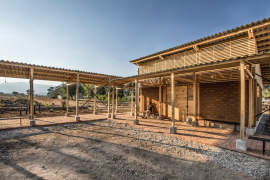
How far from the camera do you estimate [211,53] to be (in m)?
8.65

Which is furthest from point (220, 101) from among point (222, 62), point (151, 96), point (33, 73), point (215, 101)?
point (33, 73)

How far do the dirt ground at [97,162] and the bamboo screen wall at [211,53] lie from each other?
23.2 ft

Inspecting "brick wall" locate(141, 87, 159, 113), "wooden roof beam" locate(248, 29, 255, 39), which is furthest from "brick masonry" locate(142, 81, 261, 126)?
"wooden roof beam" locate(248, 29, 255, 39)

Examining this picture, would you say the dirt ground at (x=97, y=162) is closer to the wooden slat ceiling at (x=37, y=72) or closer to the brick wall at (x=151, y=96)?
the wooden slat ceiling at (x=37, y=72)

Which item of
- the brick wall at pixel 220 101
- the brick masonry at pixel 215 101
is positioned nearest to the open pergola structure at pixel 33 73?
the brick masonry at pixel 215 101

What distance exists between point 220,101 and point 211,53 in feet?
11.0

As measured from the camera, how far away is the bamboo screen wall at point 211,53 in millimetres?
7281

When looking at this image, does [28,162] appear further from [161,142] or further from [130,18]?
[130,18]

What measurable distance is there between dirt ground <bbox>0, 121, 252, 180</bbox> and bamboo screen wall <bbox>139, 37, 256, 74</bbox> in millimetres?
7076

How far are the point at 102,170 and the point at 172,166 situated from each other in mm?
→ 2009

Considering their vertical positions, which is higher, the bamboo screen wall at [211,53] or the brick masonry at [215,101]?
the bamboo screen wall at [211,53]

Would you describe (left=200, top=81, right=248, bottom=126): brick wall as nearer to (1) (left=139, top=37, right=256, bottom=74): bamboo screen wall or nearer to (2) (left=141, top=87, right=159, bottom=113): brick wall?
(1) (left=139, top=37, right=256, bottom=74): bamboo screen wall

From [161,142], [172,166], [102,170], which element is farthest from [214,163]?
[102,170]

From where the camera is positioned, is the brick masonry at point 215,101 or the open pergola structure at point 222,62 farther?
the brick masonry at point 215,101
